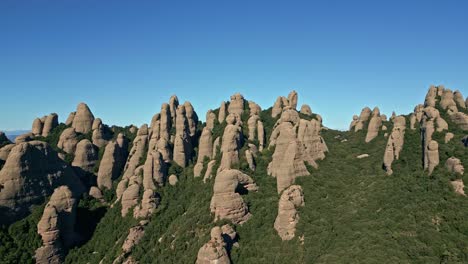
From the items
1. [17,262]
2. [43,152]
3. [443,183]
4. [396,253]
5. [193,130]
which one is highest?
[193,130]

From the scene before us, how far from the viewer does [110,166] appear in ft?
297

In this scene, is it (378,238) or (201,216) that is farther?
(201,216)

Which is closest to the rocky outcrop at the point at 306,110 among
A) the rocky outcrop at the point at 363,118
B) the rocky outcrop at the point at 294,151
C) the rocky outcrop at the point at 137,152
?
the rocky outcrop at the point at 363,118

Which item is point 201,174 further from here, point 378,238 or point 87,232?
point 378,238

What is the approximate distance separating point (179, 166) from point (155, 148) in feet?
25.3

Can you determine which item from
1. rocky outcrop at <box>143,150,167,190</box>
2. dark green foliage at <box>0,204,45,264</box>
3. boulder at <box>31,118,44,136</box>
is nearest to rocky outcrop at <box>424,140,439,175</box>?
rocky outcrop at <box>143,150,167,190</box>

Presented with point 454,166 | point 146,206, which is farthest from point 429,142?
point 146,206

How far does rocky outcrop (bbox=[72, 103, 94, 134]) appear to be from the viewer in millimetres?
103375

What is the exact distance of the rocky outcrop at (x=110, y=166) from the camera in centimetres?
8969

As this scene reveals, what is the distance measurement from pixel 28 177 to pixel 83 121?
31.2 metres

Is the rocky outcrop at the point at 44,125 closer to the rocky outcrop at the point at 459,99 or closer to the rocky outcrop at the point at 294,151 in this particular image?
the rocky outcrop at the point at 294,151

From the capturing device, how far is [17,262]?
66.0m

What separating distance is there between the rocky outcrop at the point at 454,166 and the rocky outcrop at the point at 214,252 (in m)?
38.1

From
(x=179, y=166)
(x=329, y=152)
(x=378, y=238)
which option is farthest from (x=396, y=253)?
(x=179, y=166)
